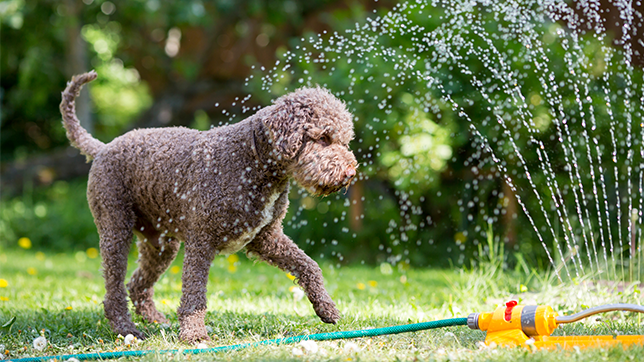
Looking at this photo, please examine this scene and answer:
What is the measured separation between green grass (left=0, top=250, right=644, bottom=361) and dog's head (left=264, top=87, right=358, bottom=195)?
28.6 inches

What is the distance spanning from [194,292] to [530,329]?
149 centimetres

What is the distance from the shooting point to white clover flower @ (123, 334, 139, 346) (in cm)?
285

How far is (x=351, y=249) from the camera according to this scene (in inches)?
261

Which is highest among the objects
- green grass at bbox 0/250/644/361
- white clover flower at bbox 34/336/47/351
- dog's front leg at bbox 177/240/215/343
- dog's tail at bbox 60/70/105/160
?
dog's tail at bbox 60/70/105/160

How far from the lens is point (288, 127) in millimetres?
2695

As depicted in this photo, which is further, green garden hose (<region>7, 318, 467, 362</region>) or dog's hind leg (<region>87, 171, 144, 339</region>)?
dog's hind leg (<region>87, 171, 144, 339</region>)

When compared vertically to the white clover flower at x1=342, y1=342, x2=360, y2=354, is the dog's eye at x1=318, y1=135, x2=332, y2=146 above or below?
above

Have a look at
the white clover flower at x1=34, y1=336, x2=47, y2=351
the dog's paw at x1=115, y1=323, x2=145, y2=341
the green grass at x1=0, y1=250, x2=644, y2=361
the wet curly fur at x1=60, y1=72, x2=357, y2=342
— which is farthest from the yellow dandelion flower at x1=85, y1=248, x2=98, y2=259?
the white clover flower at x1=34, y1=336, x2=47, y2=351

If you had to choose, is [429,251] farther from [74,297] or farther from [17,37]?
[17,37]

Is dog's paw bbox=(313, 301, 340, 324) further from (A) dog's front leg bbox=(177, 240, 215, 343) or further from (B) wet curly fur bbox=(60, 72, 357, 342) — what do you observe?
(A) dog's front leg bbox=(177, 240, 215, 343)

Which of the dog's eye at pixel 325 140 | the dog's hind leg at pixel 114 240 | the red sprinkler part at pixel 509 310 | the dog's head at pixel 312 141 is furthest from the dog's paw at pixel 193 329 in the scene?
the red sprinkler part at pixel 509 310

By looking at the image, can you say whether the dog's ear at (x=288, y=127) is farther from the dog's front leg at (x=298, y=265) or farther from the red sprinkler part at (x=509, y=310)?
the red sprinkler part at (x=509, y=310)

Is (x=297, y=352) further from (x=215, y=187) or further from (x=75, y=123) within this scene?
(x=75, y=123)

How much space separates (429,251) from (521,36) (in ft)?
7.66
